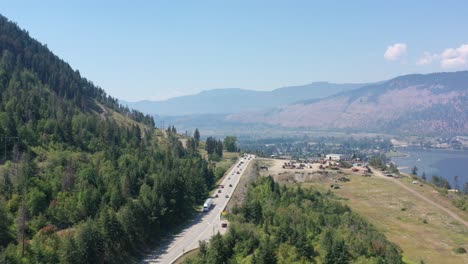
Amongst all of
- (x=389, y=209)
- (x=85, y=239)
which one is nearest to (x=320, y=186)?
(x=389, y=209)

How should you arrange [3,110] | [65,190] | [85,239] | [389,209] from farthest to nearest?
1. [389,209]
2. [3,110]
3. [65,190]
4. [85,239]

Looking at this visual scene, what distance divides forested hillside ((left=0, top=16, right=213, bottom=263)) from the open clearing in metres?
51.8

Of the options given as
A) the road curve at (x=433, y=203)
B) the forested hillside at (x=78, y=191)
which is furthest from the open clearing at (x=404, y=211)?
the forested hillside at (x=78, y=191)

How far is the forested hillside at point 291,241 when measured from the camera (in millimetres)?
72312

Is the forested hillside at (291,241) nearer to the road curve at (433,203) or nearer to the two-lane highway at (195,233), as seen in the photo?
the two-lane highway at (195,233)

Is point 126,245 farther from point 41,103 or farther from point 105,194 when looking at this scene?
point 41,103

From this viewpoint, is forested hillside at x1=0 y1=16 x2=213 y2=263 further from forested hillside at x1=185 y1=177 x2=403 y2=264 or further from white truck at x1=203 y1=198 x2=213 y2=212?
forested hillside at x1=185 y1=177 x2=403 y2=264

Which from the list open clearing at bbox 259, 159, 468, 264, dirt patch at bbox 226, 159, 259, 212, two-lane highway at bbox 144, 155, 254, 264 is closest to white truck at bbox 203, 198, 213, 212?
two-lane highway at bbox 144, 155, 254, 264

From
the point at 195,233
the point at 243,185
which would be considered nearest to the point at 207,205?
→ the point at 195,233

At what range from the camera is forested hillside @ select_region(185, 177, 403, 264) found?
72312 mm

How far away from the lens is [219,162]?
19912cm

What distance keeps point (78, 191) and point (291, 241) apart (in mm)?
48438

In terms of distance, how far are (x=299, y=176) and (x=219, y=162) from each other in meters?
38.5

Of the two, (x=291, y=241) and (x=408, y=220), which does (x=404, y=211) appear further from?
(x=291, y=241)
